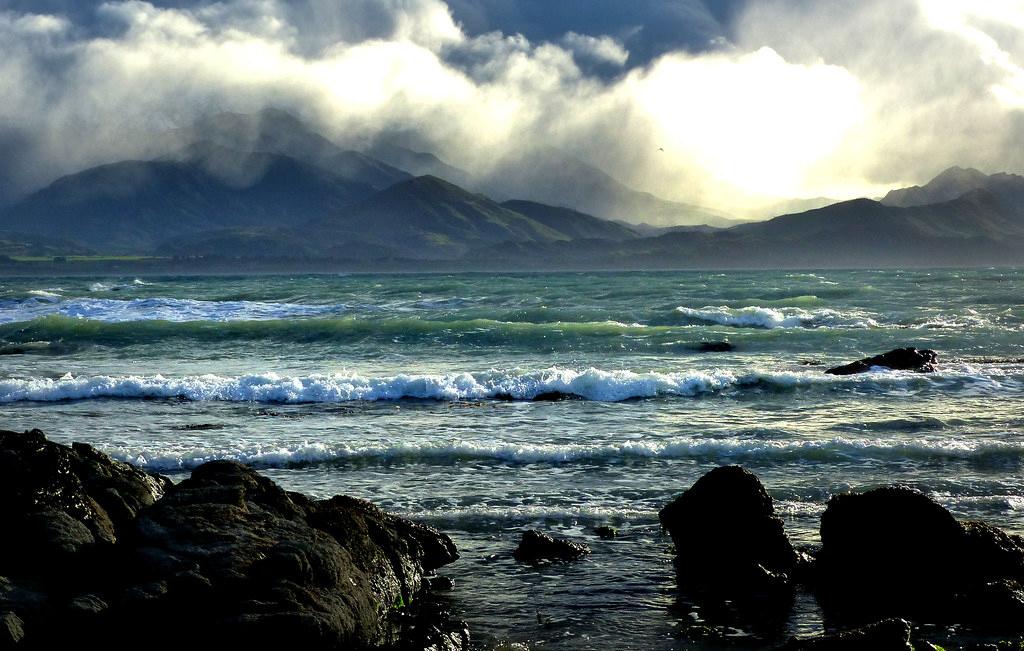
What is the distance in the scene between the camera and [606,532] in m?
11.2

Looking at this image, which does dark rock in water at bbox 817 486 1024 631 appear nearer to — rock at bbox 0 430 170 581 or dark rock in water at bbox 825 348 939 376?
rock at bbox 0 430 170 581

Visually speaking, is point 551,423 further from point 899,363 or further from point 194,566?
point 899,363

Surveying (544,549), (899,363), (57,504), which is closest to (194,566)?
(57,504)

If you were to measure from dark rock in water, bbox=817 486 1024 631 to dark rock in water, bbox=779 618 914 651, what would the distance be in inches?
71.3

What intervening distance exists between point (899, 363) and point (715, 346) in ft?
31.9

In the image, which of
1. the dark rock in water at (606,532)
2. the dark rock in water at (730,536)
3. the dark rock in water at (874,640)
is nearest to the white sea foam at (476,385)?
the dark rock in water at (606,532)

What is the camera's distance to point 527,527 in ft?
37.9

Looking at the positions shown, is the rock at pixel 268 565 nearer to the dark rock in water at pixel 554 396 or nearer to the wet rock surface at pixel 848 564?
the wet rock surface at pixel 848 564

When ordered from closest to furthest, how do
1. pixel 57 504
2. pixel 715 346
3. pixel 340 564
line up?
pixel 340 564 → pixel 57 504 → pixel 715 346

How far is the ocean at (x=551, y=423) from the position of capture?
32.8 feet

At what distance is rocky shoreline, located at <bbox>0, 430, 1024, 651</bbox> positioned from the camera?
7.21 metres

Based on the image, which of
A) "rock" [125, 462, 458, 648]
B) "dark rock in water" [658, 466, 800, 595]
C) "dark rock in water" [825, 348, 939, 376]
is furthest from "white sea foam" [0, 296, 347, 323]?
"rock" [125, 462, 458, 648]

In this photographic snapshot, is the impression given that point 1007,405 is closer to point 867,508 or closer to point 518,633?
point 867,508

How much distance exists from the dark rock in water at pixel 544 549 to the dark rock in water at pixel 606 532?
2.05 feet
